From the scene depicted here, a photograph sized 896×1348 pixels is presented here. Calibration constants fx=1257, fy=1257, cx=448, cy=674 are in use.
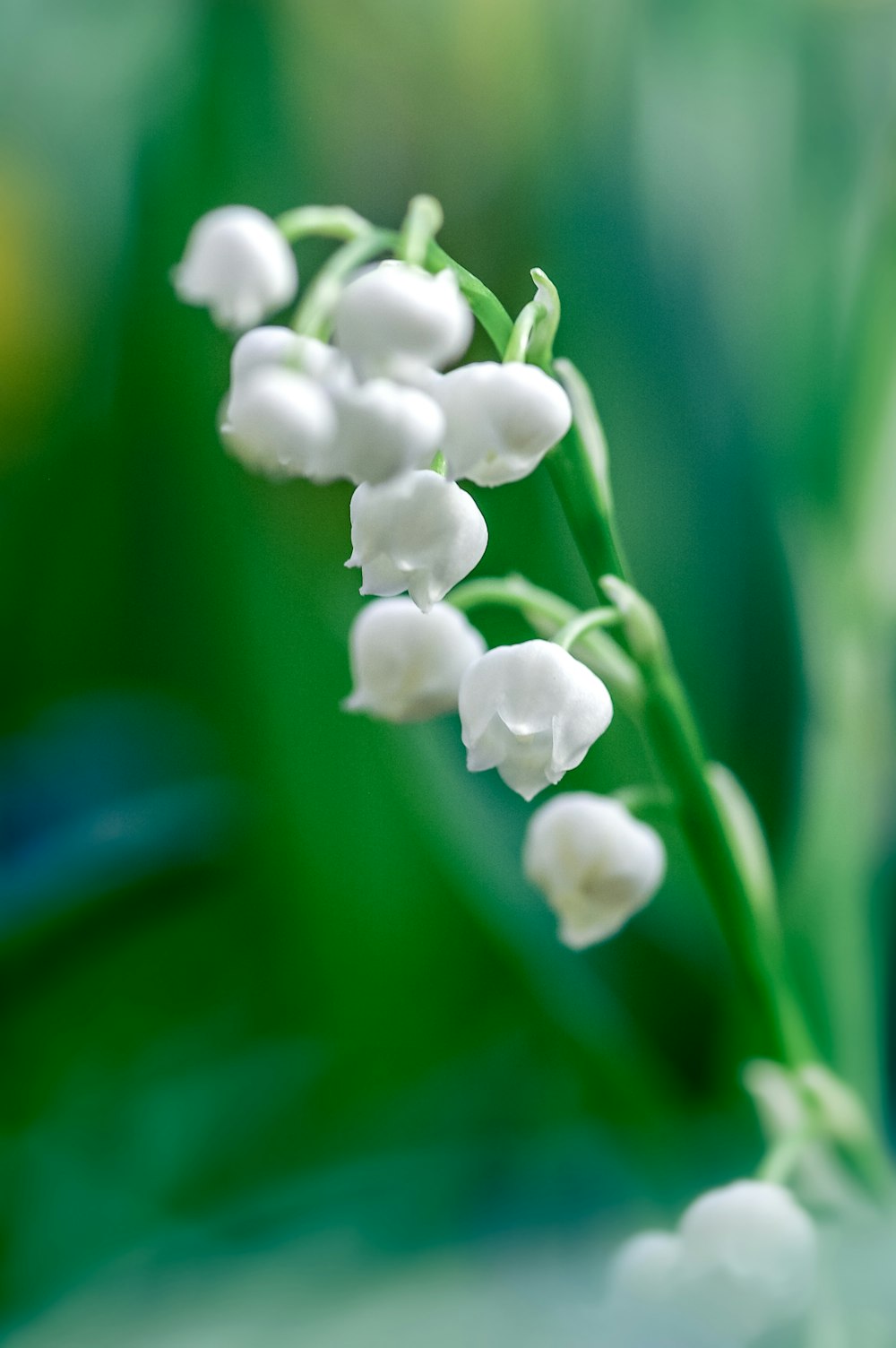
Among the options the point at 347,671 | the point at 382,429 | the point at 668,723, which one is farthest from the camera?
the point at 347,671

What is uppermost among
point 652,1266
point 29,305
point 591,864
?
point 29,305

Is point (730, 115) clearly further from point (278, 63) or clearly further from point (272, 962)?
point (272, 962)

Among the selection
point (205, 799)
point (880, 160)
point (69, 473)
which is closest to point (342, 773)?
point (205, 799)

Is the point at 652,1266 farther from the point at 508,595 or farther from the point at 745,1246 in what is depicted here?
the point at 508,595

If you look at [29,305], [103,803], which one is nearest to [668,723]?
[103,803]

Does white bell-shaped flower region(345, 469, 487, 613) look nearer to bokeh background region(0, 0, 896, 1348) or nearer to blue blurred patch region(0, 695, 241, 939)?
bokeh background region(0, 0, 896, 1348)

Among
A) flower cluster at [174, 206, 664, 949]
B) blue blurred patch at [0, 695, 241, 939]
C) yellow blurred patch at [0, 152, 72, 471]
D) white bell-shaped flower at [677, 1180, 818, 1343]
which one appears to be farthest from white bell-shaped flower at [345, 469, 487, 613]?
yellow blurred patch at [0, 152, 72, 471]

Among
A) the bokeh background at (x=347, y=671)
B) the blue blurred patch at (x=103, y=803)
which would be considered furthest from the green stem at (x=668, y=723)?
the blue blurred patch at (x=103, y=803)

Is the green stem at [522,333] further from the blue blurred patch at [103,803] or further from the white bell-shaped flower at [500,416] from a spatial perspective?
the blue blurred patch at [103,803]
